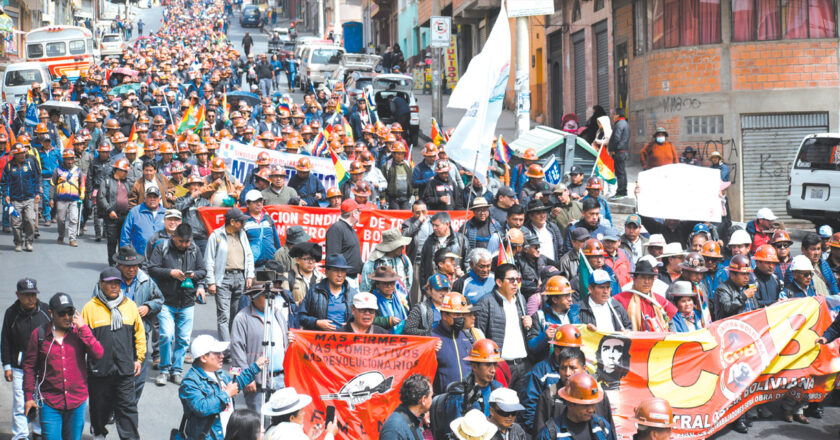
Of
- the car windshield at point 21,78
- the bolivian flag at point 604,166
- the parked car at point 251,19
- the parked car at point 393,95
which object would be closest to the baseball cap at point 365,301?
the bolivian flag at point 604,166

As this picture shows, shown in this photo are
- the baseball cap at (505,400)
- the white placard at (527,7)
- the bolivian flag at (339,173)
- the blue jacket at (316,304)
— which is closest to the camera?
the baseball cap at (505,400)

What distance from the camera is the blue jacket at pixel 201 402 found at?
7547 millimetres

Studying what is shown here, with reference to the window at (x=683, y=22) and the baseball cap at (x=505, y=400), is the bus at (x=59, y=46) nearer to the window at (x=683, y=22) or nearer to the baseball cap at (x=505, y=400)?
the window at (x=683, y=22)

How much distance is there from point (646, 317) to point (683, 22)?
607 inches

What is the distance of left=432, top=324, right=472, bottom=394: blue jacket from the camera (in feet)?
28.7

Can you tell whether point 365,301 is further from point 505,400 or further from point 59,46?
point 59,46

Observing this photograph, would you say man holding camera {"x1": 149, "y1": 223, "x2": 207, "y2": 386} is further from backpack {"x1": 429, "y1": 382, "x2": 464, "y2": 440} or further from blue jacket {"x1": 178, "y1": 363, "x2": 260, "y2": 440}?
backpack {"x1": 429, "y1": 382, "x2": 464, "y2": 440}

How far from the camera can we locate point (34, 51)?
147 ft

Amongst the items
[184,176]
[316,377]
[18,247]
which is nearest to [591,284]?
[316,377]

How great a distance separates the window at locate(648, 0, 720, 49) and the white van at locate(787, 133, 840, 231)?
17.5ft

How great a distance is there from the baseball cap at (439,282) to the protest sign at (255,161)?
6.99 m

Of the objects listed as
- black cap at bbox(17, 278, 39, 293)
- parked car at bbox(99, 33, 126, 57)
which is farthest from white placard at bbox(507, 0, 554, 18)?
parked car at bbox(99, 33, 126, 57)

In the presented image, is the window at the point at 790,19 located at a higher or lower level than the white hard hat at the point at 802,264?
higher

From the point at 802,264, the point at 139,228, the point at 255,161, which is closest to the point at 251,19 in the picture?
the point at 255,161
